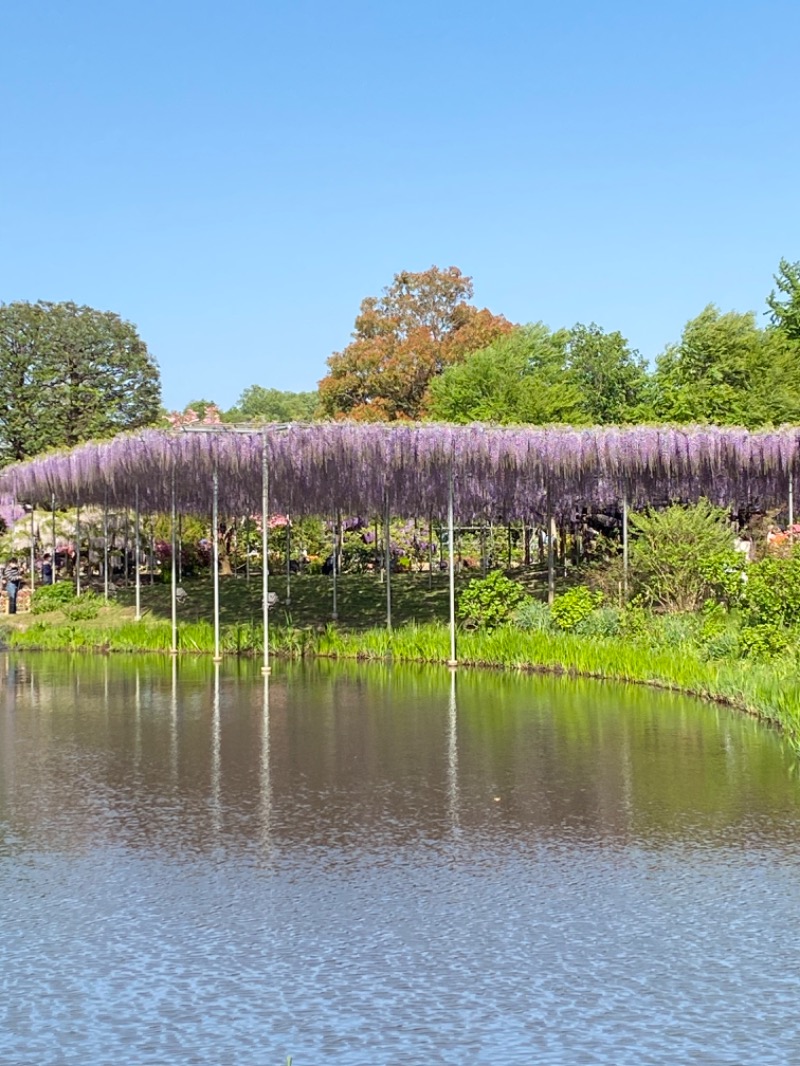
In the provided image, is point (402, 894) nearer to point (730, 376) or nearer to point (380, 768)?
point (380, 768)

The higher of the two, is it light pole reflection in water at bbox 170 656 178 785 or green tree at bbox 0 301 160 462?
green tree at bbox 0 301 160 462

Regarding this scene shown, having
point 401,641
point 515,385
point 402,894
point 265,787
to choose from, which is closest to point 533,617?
point 401,641

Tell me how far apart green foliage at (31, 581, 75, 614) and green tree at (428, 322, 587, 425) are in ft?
32.5

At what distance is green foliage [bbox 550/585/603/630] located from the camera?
18.7 meters

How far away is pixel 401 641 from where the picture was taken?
62.3ft

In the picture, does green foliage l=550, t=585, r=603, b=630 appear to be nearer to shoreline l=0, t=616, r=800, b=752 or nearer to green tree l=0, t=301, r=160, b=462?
shoreline l=0, t=616, r=800, b=752

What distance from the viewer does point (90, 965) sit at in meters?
5.43

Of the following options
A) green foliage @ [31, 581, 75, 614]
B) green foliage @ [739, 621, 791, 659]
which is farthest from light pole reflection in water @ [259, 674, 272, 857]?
green foliage @ [31, 581, 75, 614]

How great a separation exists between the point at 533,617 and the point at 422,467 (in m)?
2.93

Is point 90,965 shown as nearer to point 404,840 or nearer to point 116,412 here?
point 404,840

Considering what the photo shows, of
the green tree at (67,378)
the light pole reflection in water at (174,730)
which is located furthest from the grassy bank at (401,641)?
the green tree at (67,378)

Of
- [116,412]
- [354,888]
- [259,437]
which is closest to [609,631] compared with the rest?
[259,437]

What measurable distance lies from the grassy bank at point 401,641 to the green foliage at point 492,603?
0.38m

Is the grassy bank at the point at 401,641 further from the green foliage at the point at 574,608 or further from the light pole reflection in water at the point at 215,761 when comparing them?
the light pole reflection in water at the point at 215,761
